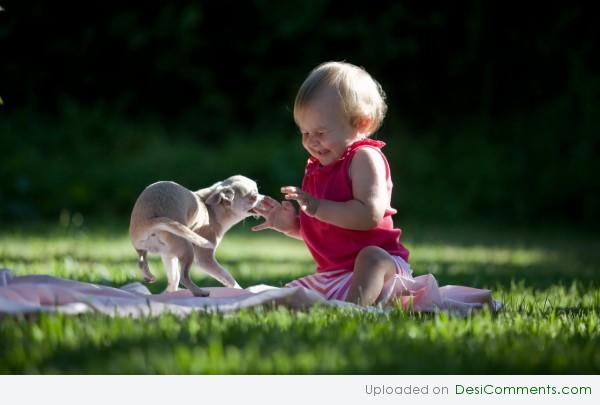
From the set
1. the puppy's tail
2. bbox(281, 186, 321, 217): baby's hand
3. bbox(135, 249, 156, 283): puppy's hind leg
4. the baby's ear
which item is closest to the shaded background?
the baby's ear

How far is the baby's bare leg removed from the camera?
3857 mm

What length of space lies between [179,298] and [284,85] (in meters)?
9.43

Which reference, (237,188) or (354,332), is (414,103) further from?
(354,332)

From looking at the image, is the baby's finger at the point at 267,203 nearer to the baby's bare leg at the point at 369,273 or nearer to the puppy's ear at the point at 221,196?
the puppy's ear at the point at 221,196

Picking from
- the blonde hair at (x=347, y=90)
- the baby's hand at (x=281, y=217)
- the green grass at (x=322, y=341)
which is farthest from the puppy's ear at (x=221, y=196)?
the green grass at (x=322, y=341)

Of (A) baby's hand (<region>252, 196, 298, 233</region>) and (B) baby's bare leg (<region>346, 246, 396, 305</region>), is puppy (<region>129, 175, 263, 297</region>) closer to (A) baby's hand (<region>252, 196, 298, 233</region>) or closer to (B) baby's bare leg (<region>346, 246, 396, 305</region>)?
(A) baby's hand (<region>252, 196, 298, 233</region>)

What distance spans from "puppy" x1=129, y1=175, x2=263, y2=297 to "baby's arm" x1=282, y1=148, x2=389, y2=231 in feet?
1.32

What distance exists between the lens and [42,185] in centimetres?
1070

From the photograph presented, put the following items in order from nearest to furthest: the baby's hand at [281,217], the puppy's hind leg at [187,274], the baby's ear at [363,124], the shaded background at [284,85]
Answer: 1. the puppy's hind leg at [187,274]
2. the baby's ear at [363,124]
3. the baby's hand at [281,217]
4. the shaded background at [284,85]

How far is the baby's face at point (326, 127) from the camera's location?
13.5ft

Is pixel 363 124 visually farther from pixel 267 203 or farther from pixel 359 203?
pixel 267 203

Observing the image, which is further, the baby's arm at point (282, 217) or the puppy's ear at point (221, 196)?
the baby's arm at point (282, 217)

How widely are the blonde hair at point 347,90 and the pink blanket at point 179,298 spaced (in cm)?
80

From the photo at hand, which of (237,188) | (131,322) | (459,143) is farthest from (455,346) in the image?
(459,143)
